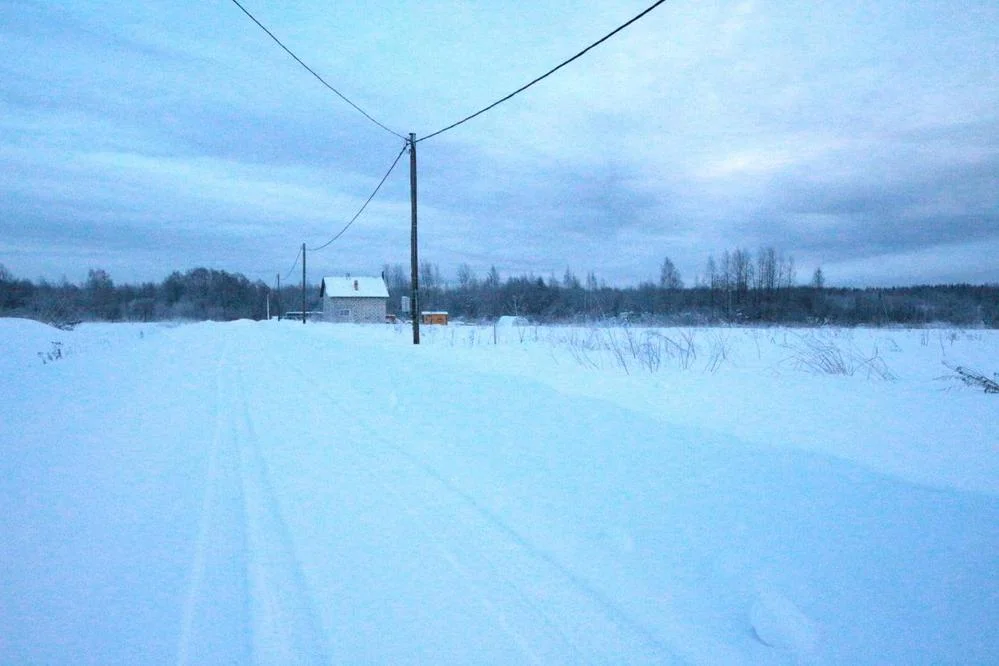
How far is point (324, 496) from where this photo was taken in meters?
4.57

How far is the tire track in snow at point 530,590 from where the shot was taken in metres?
→ 2.65

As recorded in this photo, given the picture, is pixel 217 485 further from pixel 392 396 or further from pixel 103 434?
pixel 392 396

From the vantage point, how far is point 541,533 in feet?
12.8

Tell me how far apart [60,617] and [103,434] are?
4.59 m

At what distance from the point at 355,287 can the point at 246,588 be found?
75.5 meters

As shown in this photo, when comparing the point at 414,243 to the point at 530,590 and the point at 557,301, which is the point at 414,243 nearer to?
the point at 530,590

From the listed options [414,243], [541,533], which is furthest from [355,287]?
[541,533]

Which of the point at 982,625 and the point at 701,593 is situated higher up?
the point at 982,625

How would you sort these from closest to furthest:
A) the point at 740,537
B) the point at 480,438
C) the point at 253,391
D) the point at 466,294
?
the point at 740,537 < the point at 480,438 < the point at 253,391 < the point at 466,294

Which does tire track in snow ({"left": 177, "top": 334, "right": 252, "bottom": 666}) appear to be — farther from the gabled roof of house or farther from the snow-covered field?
the gabled roof of house

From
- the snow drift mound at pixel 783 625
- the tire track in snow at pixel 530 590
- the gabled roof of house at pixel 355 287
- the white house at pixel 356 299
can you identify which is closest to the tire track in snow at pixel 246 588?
the tire track in snow at pixel 530 590

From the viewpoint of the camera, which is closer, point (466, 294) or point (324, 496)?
point (324, 496)

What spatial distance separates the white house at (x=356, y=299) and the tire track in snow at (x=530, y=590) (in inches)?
2751

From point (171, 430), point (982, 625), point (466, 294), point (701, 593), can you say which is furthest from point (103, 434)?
point (466, 294)
